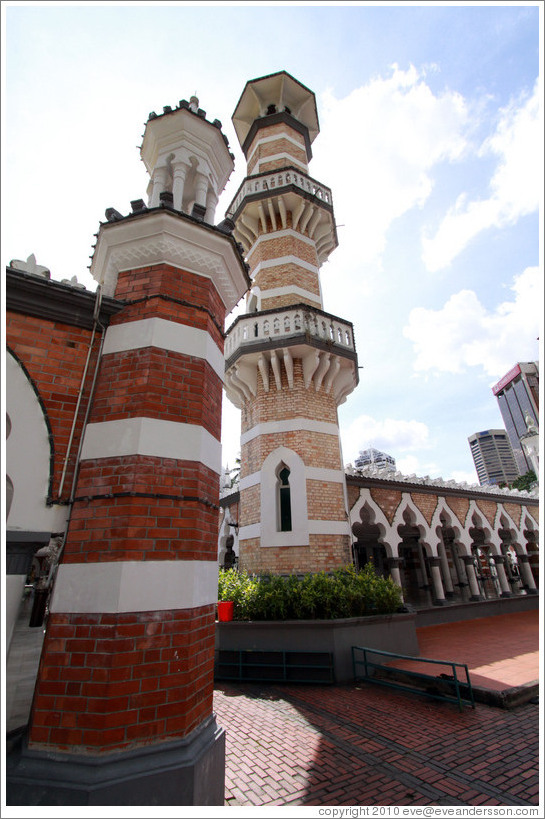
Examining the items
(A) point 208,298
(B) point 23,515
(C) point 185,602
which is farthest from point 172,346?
(C) point 185,602

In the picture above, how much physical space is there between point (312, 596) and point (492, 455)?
10580 cm

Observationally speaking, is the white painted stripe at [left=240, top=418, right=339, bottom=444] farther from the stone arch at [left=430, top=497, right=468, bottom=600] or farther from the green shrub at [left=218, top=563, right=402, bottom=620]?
the stone arch at [left=430, top=497, right=468, bottom=600]

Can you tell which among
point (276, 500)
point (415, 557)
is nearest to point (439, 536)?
point (415, 557)

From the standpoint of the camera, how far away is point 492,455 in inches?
3787

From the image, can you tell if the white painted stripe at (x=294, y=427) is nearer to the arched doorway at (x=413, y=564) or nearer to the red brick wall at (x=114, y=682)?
the arched doorway at (x=413, y=564)

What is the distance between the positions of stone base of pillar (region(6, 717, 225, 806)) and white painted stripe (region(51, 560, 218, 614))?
925 millimetres

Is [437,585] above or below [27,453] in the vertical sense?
below

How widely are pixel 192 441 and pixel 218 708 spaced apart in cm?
506

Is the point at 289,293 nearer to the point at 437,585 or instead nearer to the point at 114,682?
the point at 114,682

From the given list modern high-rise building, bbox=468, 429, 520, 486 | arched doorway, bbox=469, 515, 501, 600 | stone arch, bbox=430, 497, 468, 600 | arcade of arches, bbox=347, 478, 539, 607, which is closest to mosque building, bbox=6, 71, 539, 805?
arcade of arches, bbox=347, 478, 539, 607

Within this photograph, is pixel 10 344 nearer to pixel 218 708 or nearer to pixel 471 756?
pixel 218 708

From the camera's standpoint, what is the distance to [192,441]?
356 cm

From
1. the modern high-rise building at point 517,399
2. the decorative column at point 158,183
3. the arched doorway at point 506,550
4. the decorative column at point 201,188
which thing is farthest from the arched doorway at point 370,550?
the decorative column at point 158,183

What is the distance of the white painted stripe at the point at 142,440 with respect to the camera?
3324 millimetres
